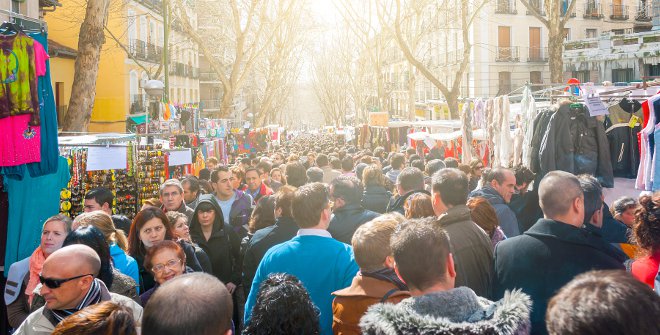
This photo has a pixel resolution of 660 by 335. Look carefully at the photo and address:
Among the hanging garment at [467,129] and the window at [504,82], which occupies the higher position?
the window at [504,82]

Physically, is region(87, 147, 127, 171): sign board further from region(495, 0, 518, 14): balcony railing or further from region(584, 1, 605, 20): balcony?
region(584, 1, 605, 20): balcony

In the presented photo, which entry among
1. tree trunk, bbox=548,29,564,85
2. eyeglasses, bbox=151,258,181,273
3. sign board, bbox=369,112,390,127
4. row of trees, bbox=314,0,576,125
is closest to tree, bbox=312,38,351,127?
row of trees, bbox=314,0,576,125

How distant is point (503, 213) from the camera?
215 inches

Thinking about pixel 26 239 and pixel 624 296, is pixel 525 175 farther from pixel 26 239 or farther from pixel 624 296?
pixel 624 296

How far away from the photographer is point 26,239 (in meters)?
5.72

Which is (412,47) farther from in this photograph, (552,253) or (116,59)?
(552,253)

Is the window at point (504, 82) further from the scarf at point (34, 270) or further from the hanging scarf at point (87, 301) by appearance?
the hanging scarf at point (87, 301)

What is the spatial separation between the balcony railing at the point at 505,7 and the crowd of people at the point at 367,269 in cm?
3241

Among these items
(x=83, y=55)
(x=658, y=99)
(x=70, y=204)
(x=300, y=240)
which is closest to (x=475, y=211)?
(x=300, y=240)

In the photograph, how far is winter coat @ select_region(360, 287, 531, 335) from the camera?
2172mm

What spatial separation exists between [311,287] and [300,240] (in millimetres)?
344

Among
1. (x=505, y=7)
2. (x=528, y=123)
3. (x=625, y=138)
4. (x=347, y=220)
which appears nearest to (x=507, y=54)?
(x=505, y=7)

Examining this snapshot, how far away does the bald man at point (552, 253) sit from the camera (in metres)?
3.28

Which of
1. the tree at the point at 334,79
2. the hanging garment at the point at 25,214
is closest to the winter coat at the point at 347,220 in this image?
the hanging garment at the point at 25,214
